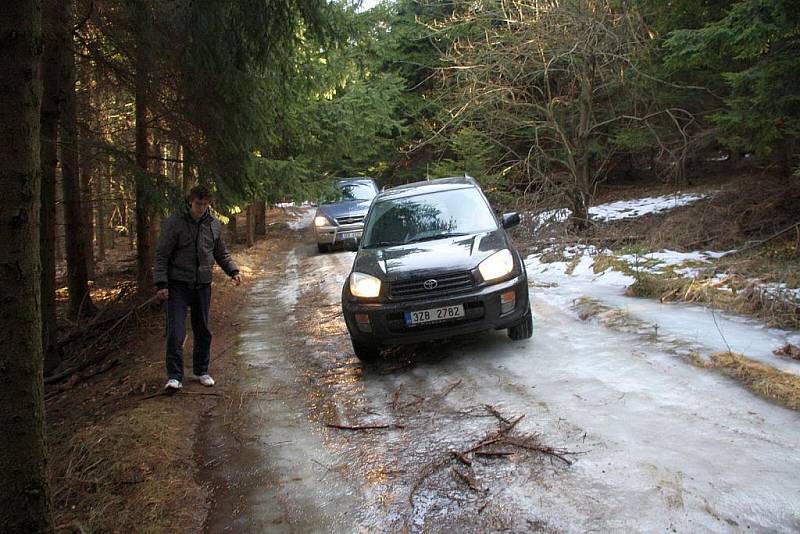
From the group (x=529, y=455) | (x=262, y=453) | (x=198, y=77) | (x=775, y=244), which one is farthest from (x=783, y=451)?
(x=198, y=77)

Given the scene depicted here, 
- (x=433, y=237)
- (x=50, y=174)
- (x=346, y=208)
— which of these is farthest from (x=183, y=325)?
(x=346, y=208)

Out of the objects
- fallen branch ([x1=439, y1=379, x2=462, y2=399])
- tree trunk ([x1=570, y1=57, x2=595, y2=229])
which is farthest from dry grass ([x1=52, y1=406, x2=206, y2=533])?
tree trunk ([x1=570, y1=57, x2=595, y2=229])

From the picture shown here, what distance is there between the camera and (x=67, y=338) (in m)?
9.02

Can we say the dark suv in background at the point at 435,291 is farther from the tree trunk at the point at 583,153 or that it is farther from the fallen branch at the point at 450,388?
the tree trunk at the point at 583,153

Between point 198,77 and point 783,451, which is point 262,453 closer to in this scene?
point 783,451

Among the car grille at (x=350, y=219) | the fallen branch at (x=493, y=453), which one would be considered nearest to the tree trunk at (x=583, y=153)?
the car grille at (x=350, y=219)

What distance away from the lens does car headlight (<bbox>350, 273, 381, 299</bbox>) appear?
586 cm

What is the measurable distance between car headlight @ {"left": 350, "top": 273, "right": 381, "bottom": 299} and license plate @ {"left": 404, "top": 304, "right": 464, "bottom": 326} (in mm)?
455

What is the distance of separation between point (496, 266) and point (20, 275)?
→ 426cm

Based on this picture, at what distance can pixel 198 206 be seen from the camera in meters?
5.72

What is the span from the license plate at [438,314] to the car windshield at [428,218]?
47.6 inches

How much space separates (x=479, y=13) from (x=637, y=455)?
1155cm

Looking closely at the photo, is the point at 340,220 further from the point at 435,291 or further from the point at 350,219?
the point at 435,291

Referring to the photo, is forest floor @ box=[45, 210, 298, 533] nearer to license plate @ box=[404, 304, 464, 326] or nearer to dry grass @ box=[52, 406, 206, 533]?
dry grass @ box=[52, 406, 206, 533]
